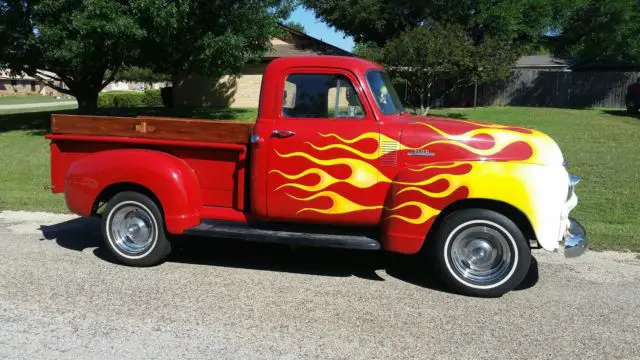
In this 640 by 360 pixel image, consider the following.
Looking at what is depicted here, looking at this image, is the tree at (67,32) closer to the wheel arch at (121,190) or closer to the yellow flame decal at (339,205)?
the wheel arch at (121,190)

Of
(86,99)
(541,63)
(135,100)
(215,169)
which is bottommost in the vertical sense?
(215,169)

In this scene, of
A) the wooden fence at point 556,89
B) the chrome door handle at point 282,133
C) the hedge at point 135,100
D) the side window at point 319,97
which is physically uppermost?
the wooden fence at point 556,89

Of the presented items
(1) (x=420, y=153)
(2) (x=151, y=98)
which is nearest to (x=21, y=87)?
(2) (x=151, y=98)

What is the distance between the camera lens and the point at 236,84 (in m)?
31.1

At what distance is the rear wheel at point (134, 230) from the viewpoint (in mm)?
6055

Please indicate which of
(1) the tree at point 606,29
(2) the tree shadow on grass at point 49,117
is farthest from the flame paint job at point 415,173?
(1) the tree at point 606,29

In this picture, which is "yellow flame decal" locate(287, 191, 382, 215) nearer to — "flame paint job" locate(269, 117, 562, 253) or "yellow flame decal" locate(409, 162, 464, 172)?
"flame paint job" locate(269, 117, 562, 253)

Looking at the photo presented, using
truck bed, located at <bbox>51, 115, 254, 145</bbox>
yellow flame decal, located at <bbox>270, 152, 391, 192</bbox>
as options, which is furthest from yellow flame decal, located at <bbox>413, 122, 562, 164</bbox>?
truck bed, located at <bbox>51, 115, 254, 145</bbox>

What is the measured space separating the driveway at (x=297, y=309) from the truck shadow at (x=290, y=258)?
0.09 ft

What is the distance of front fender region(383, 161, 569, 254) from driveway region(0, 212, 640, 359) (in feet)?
1.91

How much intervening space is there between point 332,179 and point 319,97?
0.85 m

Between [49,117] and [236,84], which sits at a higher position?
[236,84]

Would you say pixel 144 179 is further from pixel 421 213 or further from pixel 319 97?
pixel 421 213

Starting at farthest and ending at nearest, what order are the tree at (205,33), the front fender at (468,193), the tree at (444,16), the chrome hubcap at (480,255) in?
the tree at (444,16) → the tree at (205,33) → the chrome hubcap at (480,255) → the front fender at (468,193)
